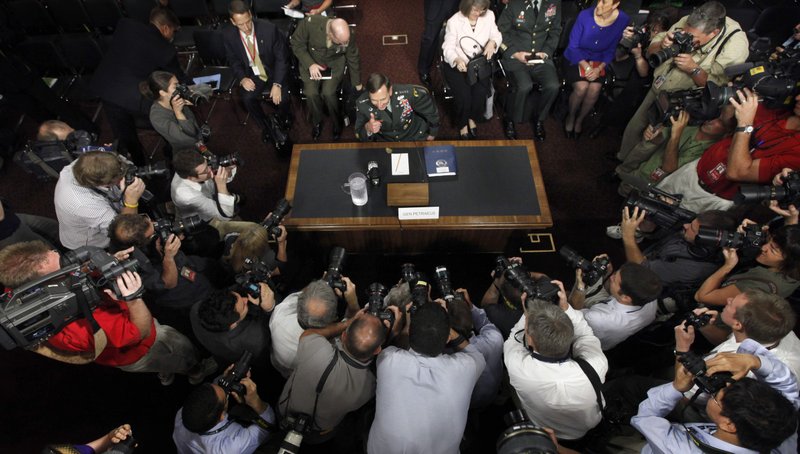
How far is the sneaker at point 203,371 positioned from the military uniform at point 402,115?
2284 mm

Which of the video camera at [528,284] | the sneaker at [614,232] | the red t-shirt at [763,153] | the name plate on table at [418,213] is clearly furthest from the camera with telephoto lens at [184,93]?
the red t-shirt at [763,153]

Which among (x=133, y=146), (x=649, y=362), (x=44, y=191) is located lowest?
(x=649, y=362)

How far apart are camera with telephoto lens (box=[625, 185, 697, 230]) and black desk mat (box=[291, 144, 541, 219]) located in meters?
0.71

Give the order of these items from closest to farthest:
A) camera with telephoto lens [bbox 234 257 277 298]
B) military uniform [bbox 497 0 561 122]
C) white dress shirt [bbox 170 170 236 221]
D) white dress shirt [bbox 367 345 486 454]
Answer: white dress shirt [bbox 367 345 486 454] → camera with telephoto lens [bbox 234 257 277 298] → white dress shirt [bbox 170 170 236 221] → military uniform [bbox 497 0 561 122]

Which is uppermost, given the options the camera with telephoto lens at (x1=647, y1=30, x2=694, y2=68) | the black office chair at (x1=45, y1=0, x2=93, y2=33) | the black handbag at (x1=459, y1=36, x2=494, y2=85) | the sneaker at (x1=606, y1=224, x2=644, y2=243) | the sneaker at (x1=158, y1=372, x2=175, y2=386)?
the camera with telephoto lens at (x1=647, y1=30, x2=694, y2=68)

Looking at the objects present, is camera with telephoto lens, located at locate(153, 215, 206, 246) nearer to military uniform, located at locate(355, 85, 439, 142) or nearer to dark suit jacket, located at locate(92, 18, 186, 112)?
military uniform, located at locate(355, 85, 439, 142)

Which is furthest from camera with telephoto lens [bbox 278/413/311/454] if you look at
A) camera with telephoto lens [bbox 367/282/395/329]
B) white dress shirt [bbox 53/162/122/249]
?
white dress shirt [bbox 53/162/122/249]

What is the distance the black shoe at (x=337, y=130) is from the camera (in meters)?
4.80

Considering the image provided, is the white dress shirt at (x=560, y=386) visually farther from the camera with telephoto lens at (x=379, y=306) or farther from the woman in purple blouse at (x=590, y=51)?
the woman in purple blouse at (x=590, y=51)

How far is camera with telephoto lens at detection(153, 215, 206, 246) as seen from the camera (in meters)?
2.78

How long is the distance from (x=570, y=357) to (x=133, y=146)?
14.4 ft

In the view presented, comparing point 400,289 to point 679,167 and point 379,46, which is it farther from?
point 379,46

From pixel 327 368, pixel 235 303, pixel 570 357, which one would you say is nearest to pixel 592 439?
pixel 570 357

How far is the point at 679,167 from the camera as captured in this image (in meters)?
3.57
